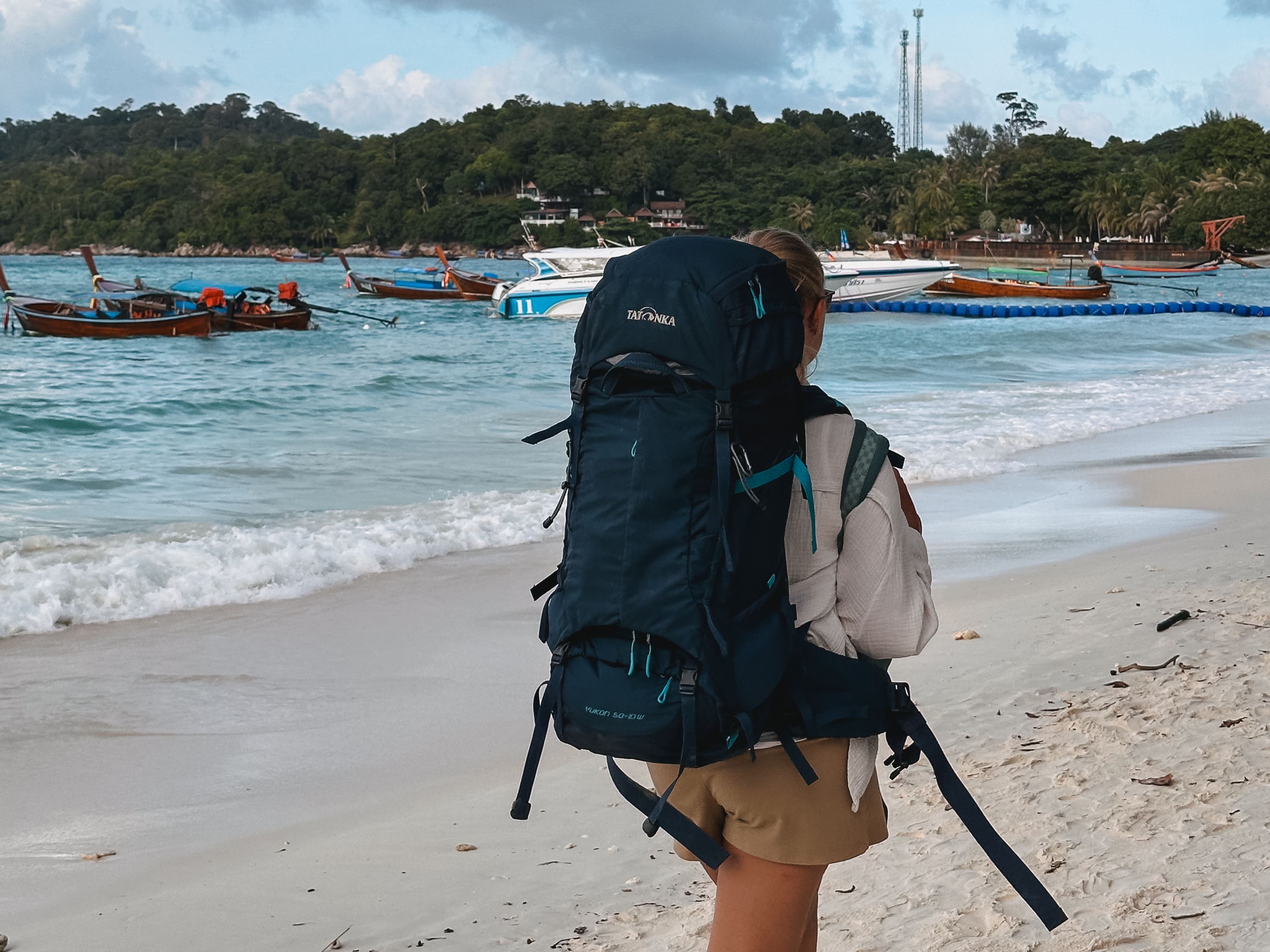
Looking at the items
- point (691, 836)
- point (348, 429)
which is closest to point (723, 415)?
point (691, 836)

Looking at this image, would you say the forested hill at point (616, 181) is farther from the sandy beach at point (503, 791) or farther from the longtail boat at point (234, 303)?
the sandy beach at point (503, 791)

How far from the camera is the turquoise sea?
762cm

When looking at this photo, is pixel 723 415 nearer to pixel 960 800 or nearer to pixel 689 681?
pixel 689 681

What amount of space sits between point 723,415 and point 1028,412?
49.9 ft

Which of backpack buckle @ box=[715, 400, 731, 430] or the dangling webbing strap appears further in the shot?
the dangling webbing strap

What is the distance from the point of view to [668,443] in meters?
1.69

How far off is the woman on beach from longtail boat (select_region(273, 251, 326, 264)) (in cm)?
13329

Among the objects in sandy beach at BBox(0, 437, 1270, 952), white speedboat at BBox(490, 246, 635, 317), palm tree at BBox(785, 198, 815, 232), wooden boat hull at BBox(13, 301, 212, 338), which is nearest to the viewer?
sandy beach at BBox(0, 437, 1270, 952)

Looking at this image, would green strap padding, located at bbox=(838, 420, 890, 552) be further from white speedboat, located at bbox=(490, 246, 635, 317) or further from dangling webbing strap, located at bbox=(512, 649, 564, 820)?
white speedboat, located at bbox=(490, 246, 635, 317)

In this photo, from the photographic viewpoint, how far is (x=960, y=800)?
1.97m

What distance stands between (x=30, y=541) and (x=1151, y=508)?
306 inches

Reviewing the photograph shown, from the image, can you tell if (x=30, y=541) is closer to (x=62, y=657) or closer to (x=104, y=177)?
(x=62, y=657)

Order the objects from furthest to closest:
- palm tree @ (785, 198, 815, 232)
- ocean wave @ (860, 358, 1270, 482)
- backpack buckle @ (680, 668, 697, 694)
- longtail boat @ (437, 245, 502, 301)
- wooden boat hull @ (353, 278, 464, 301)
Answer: palm tree @ (785, 198, 815, 232)
wooden boat hull @ (353, 278, 464, 301)
longtail boat @ (437, 245, 502, 301)
ocean wave @ (860, 358, 1270, 482)
backpack buckle @ (680, 668, 697, 694)

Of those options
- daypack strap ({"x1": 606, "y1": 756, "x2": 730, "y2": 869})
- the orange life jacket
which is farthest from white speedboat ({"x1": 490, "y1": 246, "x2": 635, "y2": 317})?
daypack strap ({"x1": 606, "y1": 756, "x2": 730, "y2": 869})
